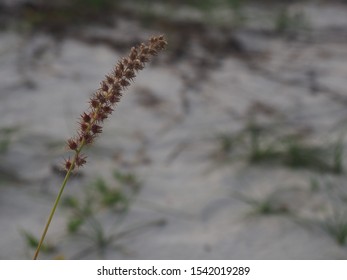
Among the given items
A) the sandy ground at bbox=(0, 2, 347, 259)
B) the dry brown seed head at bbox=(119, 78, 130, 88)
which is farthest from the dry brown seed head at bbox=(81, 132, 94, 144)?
the sandy ground at bbox=(0, 2, 347, 259)

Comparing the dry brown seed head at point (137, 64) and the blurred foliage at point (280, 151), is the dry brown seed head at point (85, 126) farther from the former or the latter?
the blurred foliage at point (280, 151)

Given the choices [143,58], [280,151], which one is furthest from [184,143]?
[143,58]

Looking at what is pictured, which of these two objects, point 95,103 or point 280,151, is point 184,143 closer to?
point 280,151

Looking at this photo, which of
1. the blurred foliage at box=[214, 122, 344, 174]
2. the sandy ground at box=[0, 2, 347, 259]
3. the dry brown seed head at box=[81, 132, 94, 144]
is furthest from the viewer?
the blurred foliage at box=[214, 122, 344, 174]

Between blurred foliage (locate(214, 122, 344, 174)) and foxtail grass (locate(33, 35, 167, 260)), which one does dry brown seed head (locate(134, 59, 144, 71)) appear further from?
blurred foliage (locate(214, 122, 344, 174))

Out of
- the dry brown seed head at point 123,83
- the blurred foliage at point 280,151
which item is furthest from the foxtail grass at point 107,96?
the blurred foliage at point 280,151

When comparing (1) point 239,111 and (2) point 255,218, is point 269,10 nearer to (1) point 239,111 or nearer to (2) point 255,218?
(1) point 239,111

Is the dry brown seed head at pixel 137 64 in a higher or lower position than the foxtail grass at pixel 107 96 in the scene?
higher
